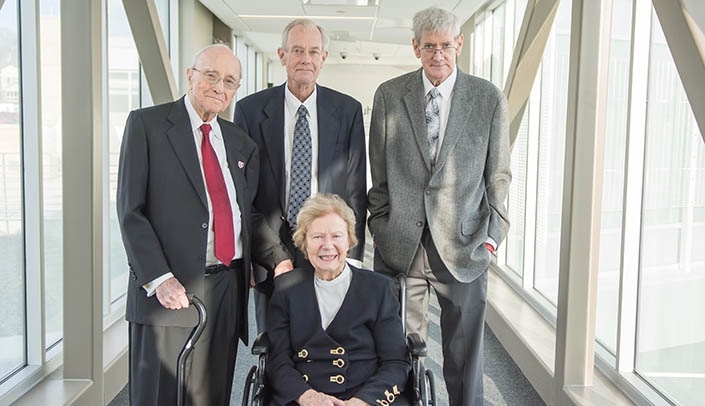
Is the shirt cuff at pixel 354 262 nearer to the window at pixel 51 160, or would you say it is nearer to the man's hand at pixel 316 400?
the man's hand at pixel 316 400

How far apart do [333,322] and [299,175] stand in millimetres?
632

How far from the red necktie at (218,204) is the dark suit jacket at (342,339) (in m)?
0.23

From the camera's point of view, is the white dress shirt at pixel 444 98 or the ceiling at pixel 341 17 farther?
the ceiling at pixel 341 17

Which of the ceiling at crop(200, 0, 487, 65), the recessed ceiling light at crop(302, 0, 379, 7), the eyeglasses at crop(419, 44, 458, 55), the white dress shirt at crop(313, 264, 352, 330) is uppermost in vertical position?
the ceiling at crop(200, 0, 487, 65)

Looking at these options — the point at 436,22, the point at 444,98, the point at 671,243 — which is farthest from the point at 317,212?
the point at 671,243

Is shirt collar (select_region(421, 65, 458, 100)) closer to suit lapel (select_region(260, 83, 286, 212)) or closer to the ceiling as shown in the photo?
suit lapel (select_region(260, 83, 286, 212))

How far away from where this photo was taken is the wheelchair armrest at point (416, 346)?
2.40 m

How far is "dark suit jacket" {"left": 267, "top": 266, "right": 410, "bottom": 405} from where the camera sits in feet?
8.14

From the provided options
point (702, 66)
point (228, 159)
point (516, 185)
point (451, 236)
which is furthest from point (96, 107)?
point (516, 185)

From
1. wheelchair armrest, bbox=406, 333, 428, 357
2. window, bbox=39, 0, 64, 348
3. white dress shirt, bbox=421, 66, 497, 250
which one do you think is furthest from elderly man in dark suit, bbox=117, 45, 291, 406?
A: window, bbox=39, 0, 64, 348

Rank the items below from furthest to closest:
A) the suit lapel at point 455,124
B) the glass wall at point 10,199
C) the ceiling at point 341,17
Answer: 1. the ceiling at point 341,17
2. the glass wall at point 10,199
3. the suit lapel at point 455,124

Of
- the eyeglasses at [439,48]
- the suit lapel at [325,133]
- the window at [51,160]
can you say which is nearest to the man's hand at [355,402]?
the suit lapel at [325,133]

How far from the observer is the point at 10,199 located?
3.44m

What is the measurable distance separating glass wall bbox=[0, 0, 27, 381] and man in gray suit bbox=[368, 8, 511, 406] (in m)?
1.83
